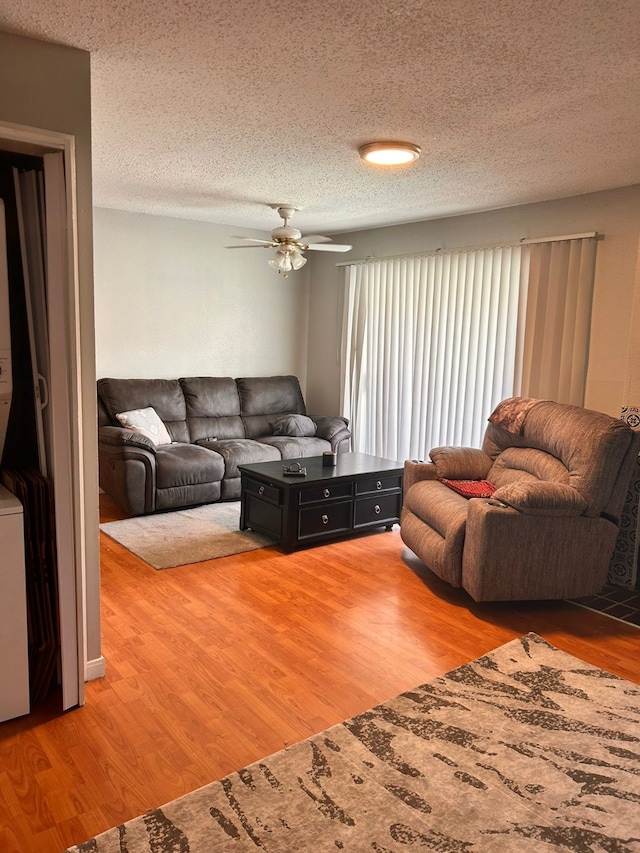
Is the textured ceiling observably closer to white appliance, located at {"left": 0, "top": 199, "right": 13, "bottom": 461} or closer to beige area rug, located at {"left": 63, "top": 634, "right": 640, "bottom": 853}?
white appliance, located at {"left": 0, "top": 199, "right": 13, "bottom": 461}

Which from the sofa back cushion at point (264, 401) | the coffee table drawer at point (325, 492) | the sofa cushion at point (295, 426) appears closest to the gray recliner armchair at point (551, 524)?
the coffee table drawer at point (325, 492)

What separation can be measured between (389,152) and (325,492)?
2181 millimetres

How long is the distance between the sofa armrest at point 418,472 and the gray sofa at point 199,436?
142 cm

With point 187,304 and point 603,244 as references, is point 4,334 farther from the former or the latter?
point 187,304

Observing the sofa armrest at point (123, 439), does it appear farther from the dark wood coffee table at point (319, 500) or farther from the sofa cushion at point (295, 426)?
the sofa cushion at point (295, 426)

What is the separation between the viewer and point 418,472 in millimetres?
4363

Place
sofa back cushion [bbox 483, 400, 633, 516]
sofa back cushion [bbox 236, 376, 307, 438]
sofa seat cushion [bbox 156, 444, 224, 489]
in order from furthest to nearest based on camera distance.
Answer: sofa back cushion [bbox 236, 376, 307, 438] → sofa seat cushion [bbox 156, 444, 224, 489] → sofa back cushion [bbox 483, 400, 633, 516]

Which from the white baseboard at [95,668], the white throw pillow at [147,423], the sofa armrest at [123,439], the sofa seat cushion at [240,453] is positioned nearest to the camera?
the white baseboard at [95,668]

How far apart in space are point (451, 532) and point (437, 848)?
189cm

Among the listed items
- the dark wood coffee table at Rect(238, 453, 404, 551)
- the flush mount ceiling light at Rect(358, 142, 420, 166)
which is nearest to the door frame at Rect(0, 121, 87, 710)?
the flush mount ceiling light at Rect(358, 142, 420, 166)

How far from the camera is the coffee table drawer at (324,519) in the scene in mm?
4375

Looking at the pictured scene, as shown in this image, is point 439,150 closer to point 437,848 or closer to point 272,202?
point 272,202

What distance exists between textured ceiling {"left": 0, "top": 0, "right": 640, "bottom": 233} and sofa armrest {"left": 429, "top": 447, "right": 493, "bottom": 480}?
1.78m

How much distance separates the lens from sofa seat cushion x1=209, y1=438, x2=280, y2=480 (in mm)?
5457
